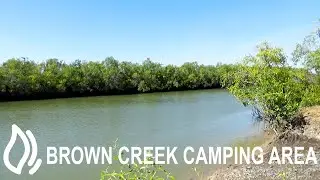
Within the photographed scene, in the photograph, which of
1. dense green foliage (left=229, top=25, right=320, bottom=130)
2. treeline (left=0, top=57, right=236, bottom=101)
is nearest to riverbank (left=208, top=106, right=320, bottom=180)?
dense green foliage (left=229, top=25, right=320, bottom=130)

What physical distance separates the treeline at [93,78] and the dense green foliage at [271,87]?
35833 mm

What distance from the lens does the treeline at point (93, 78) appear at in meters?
64.7

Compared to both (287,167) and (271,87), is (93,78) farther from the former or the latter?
(287,167)

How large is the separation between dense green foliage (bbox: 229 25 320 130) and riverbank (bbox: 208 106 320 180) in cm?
111

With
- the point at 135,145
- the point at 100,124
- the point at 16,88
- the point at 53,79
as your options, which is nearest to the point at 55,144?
the point at 135,145

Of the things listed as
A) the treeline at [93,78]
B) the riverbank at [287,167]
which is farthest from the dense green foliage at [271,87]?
the treeline at [93,78]

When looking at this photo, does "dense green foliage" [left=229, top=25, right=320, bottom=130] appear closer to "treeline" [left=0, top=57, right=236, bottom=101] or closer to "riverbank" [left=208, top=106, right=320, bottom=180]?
"riverbank" [left=208, top=106, right=320, bottom=180]

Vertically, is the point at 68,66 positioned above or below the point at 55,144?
above

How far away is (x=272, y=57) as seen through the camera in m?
17.7

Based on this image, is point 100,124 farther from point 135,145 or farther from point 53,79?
point 53,79

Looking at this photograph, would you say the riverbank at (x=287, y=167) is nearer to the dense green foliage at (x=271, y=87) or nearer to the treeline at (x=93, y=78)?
the dense green foliage at (x=271, y=87)

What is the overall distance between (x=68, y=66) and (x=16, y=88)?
1809cm

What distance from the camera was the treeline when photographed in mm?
64688

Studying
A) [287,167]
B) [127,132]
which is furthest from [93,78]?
[287,167]
